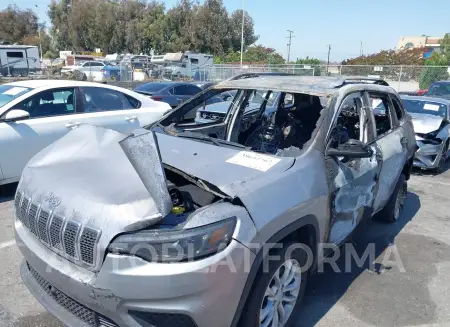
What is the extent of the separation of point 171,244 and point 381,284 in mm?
2474

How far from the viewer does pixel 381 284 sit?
360 centimetres

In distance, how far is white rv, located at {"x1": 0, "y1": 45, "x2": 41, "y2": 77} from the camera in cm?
3123

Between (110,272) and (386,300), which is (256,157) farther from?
(386,300)

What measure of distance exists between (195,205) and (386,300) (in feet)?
6.66

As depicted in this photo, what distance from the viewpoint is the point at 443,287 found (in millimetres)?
3609

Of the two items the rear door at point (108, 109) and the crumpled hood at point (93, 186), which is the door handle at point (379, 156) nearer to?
the crumpled hood at point (93, 186)

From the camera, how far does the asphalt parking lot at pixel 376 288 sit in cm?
302

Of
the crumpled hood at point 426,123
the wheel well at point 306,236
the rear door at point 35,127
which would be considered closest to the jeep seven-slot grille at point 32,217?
the wheel well at point 306,236

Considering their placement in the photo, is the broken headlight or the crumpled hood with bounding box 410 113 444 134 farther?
the crumpled hood with bounding box 410 113 444 134

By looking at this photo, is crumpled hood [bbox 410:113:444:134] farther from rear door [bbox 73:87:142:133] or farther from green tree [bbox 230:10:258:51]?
green tree [bbox 230:10:258:51]

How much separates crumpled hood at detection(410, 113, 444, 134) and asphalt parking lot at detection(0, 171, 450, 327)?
292cm

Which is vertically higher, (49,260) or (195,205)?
(195,205)

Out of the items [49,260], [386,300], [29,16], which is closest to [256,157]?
[49,260]

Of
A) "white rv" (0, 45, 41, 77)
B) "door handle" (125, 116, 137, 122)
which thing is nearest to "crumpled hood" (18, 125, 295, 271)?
"door handle" (125, 116, 137, 122)
